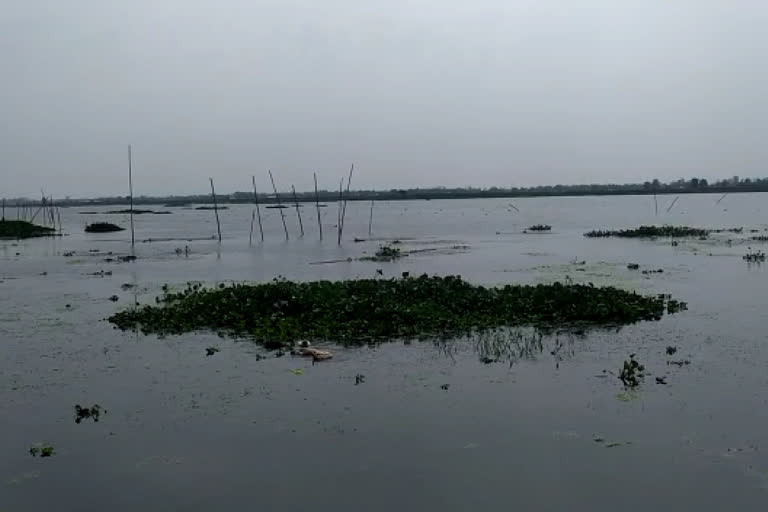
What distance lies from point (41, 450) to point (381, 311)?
324 inches

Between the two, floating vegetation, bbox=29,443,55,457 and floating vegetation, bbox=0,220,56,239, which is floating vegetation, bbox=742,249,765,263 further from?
floating vegetation, bbox=0,220,56,239

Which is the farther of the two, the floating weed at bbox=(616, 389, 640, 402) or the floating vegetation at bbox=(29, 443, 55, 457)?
the floating weed at bbox=(616, 389, 640, 402)

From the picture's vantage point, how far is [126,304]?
2028 centimetres

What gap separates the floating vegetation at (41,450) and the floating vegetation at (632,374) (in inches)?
331

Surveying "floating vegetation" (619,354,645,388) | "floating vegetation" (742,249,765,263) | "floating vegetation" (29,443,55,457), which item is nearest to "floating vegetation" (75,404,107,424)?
"floating vegetation" (29,443,55,457)

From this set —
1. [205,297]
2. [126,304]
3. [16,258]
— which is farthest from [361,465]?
[16,258]

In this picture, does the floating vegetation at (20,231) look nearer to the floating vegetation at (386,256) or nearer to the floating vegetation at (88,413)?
the floating vegetation at (386,256)

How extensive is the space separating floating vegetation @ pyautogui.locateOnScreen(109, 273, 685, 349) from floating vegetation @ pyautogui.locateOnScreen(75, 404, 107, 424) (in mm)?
4157

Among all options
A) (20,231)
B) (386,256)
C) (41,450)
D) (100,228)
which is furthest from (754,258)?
(100,228)

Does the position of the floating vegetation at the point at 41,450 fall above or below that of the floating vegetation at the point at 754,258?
below

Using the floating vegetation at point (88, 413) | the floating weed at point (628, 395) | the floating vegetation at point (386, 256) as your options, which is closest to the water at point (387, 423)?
the floating weed at point (628, 395)

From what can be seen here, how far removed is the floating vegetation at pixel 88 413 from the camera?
10016mm

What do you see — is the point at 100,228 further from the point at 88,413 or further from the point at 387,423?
the point at 387,423

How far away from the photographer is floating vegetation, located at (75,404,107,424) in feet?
32.9
